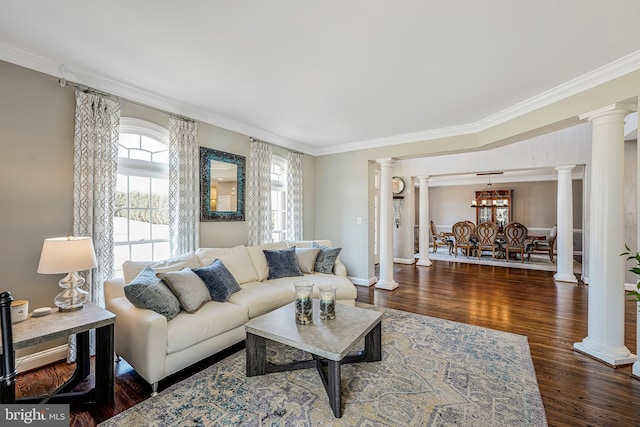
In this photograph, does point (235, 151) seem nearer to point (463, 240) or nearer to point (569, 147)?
point (569, 147)

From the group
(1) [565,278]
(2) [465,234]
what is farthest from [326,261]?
(2) [465,234]

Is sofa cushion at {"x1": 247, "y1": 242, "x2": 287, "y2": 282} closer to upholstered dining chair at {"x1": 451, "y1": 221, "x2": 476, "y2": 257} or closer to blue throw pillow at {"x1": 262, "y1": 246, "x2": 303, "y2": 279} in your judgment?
blue throw pillow at {"x1": 262, "y1": 246, "x2": 303, "y2": 279}

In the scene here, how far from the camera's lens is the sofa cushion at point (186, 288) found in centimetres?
244

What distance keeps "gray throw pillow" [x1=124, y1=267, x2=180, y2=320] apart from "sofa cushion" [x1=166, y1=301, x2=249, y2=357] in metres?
0.10

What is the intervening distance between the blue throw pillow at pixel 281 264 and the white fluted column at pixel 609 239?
3.16 metres

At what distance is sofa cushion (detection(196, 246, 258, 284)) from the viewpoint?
10.6 ft

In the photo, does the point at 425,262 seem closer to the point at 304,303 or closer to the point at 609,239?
the point at 609,239

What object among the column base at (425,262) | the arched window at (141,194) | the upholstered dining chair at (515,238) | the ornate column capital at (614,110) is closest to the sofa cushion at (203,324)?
the arched window at (141,194)

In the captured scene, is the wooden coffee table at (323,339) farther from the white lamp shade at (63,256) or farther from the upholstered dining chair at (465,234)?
the upholstered dining chair at (465,234)

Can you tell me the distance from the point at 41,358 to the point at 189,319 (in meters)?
1.39

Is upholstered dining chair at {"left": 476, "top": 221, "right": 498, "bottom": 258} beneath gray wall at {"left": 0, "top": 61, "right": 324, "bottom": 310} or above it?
beneath

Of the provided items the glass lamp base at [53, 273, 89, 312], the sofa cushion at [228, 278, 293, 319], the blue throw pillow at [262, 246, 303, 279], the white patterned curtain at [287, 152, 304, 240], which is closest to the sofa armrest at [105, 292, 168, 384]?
the glass lamp base at [53, 273, 89, 312]

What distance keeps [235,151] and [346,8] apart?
277 cm

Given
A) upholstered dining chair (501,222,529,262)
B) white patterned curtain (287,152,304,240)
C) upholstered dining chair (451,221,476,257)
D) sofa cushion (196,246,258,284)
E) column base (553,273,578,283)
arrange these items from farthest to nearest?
upholstered dining chair (451,221,476,257) → upholstered dining chair (501,222,529,262) → column base (553,273,578,283) → white patterned curtain (287,152,304,240) → sofa cushion (196,246,258,284)
